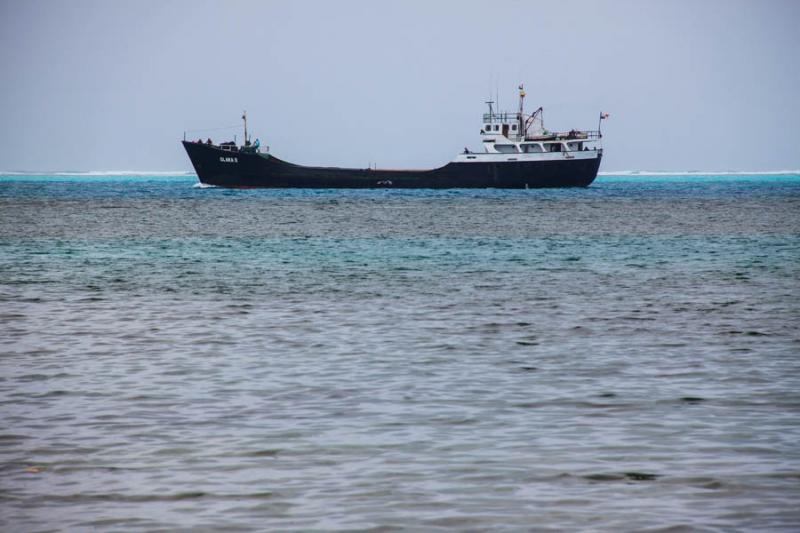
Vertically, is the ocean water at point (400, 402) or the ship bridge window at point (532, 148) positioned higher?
the ship bridge window at point (532, 148)

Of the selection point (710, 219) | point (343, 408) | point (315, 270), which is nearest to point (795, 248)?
point (315, 270)

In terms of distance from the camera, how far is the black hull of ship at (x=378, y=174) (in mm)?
122812

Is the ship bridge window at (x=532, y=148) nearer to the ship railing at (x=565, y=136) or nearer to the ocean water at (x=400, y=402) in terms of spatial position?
the ship railing at (x=565, y=136)

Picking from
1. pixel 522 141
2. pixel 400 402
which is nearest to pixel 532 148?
pixel 522 141

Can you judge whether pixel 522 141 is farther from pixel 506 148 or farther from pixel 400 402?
pixel 400 402

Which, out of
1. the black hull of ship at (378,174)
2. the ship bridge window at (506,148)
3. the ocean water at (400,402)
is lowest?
the ocean water at (400,402)

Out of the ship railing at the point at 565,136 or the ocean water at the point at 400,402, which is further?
the ship railing at the point at 565,136

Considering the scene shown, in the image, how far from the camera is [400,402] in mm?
11641

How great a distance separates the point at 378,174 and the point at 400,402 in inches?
4788

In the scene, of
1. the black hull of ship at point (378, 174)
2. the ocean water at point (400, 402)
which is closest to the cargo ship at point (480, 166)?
the black hull of ship at point (378, 174)

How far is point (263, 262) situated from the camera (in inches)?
1330

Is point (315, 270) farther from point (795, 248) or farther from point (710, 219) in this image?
point (710, 219)

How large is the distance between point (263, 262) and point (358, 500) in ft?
85.7

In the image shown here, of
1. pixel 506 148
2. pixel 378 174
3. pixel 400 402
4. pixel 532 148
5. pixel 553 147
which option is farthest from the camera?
pixel 378 174
